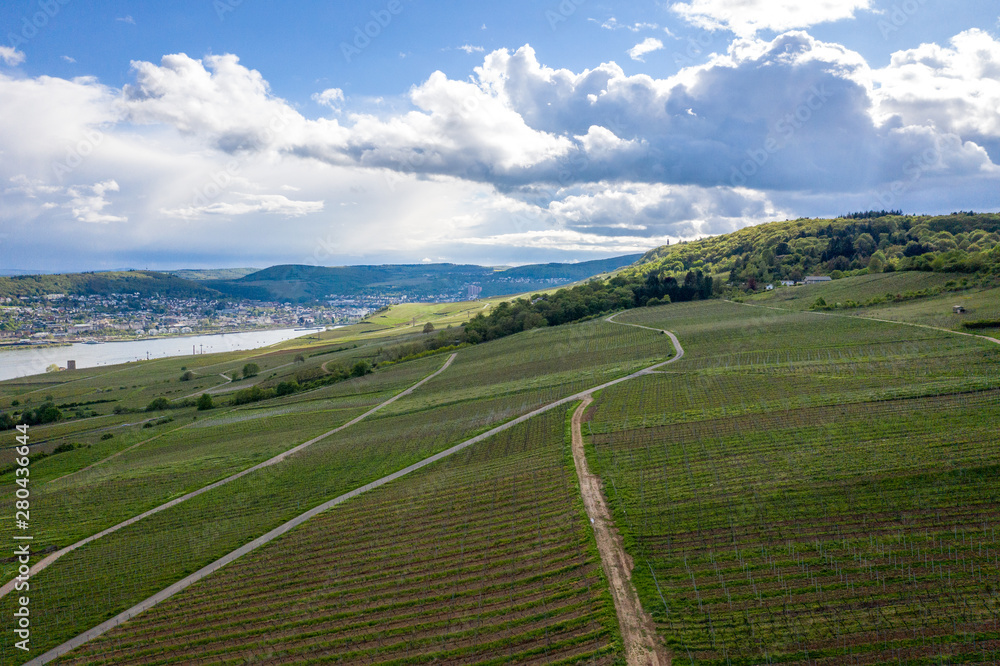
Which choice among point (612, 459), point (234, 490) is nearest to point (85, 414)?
point (234, 490)

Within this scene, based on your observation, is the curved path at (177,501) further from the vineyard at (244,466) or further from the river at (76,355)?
the river at (76,355)

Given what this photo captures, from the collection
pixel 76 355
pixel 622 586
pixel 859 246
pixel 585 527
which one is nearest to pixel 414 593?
pixel 585 527

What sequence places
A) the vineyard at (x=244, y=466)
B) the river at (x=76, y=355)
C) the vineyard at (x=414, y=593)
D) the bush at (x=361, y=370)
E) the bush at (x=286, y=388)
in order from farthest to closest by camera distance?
the river at (x=76, y=355) < the bush at (x=361, y=370) < the bush at (x=286, y=388) < the vineyard at (x=244, y=466) < the vineyard at (x=414, y=593)

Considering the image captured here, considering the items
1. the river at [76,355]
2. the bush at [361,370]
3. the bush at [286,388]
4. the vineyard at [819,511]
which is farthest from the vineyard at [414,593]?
A: the river at [76,355]

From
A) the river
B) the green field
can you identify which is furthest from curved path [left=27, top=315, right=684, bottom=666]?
the river

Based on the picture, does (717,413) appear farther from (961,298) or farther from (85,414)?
(85,414)
